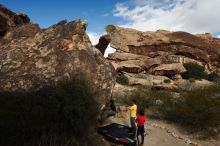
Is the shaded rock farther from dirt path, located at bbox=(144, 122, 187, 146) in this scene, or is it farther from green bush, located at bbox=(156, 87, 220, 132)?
dirt path, located at bbox=(144, 122, 187, 146)

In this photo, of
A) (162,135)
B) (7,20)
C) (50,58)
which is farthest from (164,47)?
(50,58)

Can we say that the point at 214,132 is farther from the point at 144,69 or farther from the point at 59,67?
the point at 144,69

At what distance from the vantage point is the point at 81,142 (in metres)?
12.1

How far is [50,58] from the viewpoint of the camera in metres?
13.5

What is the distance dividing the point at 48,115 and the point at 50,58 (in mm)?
2761

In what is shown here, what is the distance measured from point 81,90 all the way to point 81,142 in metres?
1.82

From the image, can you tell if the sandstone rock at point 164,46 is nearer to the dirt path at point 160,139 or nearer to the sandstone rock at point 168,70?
the sandstone rock at point 168,70

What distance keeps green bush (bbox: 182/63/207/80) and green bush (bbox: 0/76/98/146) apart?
3344 cm

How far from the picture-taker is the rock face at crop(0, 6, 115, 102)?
12.8 metres

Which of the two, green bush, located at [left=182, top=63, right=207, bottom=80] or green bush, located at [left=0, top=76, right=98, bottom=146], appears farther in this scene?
green bush, located at [left=182, top=63, right=207, bottom=80]

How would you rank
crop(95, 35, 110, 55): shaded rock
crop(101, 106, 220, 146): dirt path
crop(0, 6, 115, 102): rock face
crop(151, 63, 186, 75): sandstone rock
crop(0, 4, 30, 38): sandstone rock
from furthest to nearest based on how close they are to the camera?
1. crop(151, 63, 186, 75): sandstone rock
2. crop(95, 35, 110, 55): shaded rock
3. crop(0, 4, 30, 38): sandstone rock
4. crop(101, 106, 220, 146): dirt path
5. crop(0, 6, 115, 102): rock face

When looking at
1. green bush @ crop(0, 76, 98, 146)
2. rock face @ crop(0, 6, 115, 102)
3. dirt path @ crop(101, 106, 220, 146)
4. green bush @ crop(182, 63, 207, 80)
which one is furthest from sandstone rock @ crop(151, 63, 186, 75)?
green bush @ crop(0, 76, 98, 146)

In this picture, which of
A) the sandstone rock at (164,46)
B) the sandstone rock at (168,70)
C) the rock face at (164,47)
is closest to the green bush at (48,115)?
the sandstone rock at (168,70)

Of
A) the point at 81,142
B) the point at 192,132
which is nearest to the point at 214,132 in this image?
the point at 192,132
